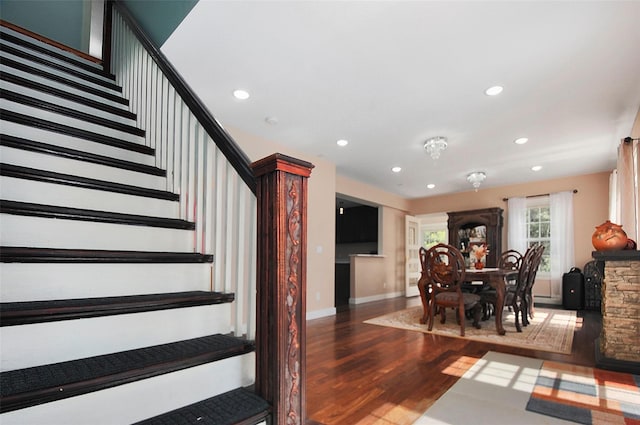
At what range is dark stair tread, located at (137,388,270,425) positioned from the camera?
1.13m

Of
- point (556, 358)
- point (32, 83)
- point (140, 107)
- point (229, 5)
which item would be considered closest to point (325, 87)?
point (229, 5)

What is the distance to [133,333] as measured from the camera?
1346 millimetres

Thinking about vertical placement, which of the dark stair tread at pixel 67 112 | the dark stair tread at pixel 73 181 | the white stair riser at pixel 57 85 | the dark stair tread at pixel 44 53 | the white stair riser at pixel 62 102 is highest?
the dark stair tread at pixel 44 53

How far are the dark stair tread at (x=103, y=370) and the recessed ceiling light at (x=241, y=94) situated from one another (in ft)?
8.54

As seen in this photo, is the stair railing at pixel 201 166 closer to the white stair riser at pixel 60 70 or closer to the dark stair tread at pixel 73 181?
the dark stair tread at pixel 73 181

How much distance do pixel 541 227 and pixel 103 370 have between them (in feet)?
26.7

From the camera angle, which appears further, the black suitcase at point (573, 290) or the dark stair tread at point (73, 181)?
the black suitcase at point (573, 290)

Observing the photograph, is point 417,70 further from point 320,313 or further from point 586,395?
point 320,313

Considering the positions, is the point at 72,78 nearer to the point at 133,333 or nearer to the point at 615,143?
the point at 133,333

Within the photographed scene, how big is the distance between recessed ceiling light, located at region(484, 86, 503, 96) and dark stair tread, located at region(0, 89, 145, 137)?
3257 mm

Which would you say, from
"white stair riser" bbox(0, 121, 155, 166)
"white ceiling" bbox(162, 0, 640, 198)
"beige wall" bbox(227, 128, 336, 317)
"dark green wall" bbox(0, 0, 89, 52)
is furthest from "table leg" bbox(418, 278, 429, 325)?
"dark green wall" bbox(0, 0, 89, 52)

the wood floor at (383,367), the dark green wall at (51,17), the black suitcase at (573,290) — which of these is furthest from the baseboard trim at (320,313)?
the dark green wall at (51,17)

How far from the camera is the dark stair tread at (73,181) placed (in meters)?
1.57

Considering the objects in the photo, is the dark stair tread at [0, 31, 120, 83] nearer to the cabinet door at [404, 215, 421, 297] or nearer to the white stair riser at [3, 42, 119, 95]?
the white stair riser at [3, 42, 119, 95]
